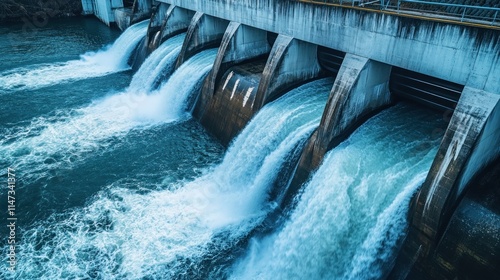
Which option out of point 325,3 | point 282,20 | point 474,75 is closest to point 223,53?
point 282,20

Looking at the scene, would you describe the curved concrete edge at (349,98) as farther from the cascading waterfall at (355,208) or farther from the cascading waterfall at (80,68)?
the cascading waterfall at (80,68)

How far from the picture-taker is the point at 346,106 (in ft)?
46.7

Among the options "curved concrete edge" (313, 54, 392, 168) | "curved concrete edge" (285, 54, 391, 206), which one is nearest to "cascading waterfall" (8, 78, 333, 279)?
"curved concrete edge" (285, 54, 391, 206)

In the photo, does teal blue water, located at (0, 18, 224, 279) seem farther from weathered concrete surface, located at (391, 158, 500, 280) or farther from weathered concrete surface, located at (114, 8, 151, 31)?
weathered concrete surface, located at (114, 8, 151, 31)

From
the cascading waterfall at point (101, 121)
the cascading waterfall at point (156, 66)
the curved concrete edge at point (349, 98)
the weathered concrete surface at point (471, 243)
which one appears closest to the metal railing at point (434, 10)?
the curved concrete edge at point (349, 98)

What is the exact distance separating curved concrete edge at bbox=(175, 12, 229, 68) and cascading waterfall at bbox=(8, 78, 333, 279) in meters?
10.9

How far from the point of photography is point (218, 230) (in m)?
→ 15.4

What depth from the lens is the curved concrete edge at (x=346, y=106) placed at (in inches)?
560

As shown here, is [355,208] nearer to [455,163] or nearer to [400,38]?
[455,163]

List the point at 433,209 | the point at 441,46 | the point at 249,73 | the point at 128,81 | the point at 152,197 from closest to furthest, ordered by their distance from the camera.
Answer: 1. the point at 433,209
2. the point at 441,46
3. the point at 152,197
4. the point at 249,73
5. the point at 128,81

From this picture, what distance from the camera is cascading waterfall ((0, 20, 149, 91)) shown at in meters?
30.3

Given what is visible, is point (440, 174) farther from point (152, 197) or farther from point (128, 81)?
point (128, 81)

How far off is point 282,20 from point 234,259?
1252 centimetres

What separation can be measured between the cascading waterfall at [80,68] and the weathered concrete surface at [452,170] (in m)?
30.4
